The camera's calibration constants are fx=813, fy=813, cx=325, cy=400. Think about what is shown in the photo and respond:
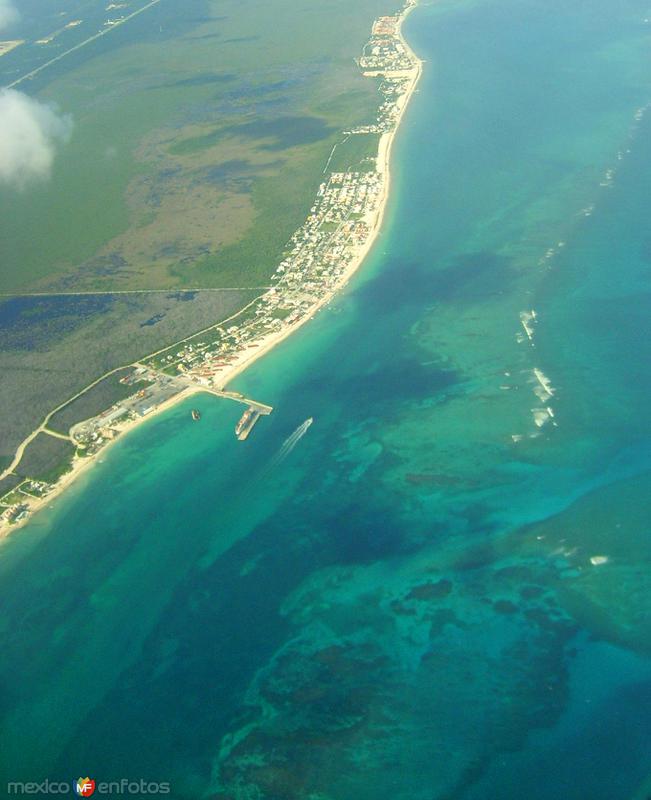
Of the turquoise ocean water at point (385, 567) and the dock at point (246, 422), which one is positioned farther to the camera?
the dock at point (246, 422)

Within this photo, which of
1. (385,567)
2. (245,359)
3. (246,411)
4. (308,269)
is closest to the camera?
(385,567)

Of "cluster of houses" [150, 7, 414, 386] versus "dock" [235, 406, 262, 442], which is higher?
"cluster of houses" [150, 7, 414, 386]

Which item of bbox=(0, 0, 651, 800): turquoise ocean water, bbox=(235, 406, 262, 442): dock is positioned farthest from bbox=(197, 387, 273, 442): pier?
bbox=(0, 0, 651, 800): turquoise ocean water

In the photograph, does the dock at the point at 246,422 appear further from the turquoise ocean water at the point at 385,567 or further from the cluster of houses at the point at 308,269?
the cluster of houses at the point at 308,269

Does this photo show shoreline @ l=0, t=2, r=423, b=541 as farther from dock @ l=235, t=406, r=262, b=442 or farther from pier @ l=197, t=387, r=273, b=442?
dock @ l=235, t=406, r=262, b=442

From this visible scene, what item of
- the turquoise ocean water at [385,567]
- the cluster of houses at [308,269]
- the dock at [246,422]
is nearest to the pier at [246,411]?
the dock at [246,422]

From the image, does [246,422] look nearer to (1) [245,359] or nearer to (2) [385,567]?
(1) [245,359]

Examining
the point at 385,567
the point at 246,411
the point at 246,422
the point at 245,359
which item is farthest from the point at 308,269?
the point at 385,567

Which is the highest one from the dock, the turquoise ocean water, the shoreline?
the shoreline

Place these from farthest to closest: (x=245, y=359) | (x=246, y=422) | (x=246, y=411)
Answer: (x=245, y=359)
(x=246, y=411)
(x=246, y=422)
